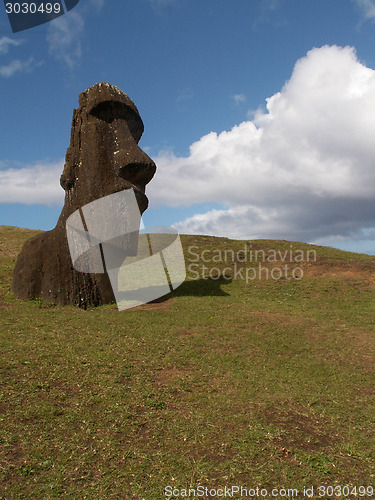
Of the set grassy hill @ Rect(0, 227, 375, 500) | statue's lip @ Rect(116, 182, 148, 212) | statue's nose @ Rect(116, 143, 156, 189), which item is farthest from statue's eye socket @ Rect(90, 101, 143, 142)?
grassy hill @ Rect(0, 227, 375, 500)

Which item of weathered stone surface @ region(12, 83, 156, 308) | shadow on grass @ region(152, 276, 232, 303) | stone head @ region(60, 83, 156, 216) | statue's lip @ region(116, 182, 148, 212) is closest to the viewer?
weathered stone surface @ region(12, 83, 156, 308)

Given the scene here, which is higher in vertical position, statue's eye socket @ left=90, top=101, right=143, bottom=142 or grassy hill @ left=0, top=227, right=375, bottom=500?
statue's eye socket @ left=90, top=101, right=143, bottom=142

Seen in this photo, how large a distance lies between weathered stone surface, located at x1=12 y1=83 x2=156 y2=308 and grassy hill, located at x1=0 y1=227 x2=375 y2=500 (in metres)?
0.69

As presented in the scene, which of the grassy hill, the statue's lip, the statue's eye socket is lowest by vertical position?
the grassy hill

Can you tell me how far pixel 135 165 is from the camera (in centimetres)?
1400

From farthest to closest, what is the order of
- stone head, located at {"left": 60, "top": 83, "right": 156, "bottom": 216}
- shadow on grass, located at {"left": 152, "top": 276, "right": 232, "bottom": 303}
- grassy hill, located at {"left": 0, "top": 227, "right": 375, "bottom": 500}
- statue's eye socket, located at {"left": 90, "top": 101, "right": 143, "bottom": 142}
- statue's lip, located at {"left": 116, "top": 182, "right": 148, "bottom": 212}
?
shadow on grass, located at {"left": 152, "top": 276, "right": 232, "bottom": 303}
statue's eye socket, located at {"left": 90, "top": 101, "right": 143, "bottom": 142}
statue's lip, located at {"left": 116, "top": 182, "right": 148, "bottom": 212}
stone head, located at {"left": 60, "top": 83, "right": 156, "bottom": 216}
grassy hill, located at {"left": 0, "top": 227, "right": 375, "bottom": 500}

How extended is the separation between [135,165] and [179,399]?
371 inches

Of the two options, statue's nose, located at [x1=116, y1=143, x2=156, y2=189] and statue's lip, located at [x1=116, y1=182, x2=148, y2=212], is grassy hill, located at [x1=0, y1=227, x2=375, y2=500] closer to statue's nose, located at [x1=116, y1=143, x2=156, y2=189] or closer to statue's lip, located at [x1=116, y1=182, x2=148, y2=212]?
statue's lip, located at [x1=116, y1=182, x2=148, y2=212]

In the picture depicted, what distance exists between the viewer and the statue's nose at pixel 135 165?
14.0m

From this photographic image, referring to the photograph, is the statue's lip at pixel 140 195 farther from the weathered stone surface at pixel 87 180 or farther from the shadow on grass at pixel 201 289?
the shadow on grass at pixel 201 289

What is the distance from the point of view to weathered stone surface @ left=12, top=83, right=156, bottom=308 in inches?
529

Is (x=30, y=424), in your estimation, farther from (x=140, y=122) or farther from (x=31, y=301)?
(x=140, y=122)

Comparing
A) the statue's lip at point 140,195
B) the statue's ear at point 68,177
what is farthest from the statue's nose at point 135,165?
the statue's ear at point 68,177

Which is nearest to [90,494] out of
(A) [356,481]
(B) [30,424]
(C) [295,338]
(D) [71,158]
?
(B) [30,424]
